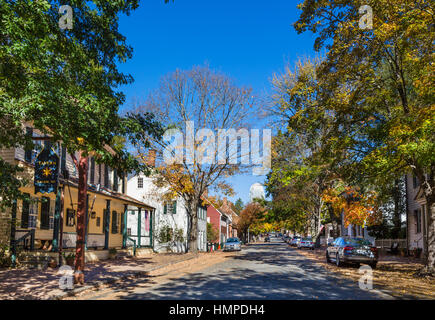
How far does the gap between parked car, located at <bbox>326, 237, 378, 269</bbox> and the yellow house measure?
11.8m

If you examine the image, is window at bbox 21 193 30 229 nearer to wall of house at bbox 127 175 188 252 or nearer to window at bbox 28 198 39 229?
window at bbox 28 198 39 229

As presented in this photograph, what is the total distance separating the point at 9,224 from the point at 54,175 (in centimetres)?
373

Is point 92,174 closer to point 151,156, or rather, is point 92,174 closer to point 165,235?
point 151,156

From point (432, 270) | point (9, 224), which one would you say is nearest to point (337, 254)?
point (432, 270)

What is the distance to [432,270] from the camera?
15719 mm

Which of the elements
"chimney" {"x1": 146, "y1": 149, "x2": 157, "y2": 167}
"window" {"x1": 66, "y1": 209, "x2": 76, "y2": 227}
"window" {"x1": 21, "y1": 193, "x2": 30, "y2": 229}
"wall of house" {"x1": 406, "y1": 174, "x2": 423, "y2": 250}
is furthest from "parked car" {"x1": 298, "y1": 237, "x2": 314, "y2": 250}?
"window" {"x1": 21, "y1": 193, "x2": 30, "y2": 229}

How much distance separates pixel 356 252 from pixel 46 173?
15.1m

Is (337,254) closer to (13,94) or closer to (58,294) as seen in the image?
(58,294)

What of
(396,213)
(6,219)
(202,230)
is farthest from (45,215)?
(202,230)

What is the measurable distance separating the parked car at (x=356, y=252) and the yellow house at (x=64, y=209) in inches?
465

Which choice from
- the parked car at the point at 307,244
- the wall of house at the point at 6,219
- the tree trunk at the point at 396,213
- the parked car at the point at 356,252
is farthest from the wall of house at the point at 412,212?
the wall of house at the point at 6,219

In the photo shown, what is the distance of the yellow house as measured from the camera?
2033cm

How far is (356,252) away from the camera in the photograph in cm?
2141

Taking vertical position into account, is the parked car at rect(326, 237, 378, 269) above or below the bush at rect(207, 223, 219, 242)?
above
